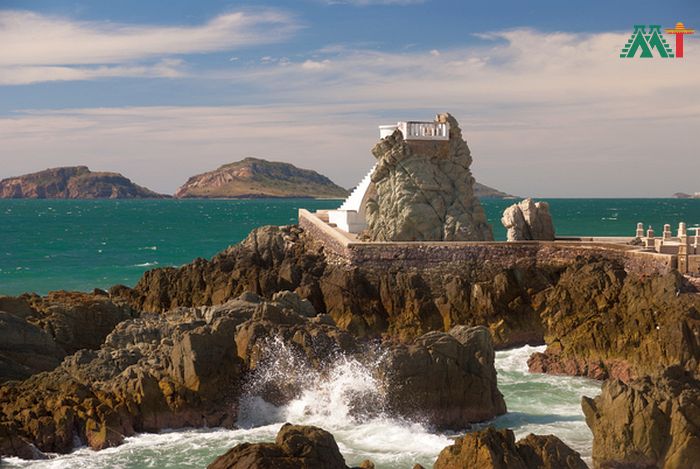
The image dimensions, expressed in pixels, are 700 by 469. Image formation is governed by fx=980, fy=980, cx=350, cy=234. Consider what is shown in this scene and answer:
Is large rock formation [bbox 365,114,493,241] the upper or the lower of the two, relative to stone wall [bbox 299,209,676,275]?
upper

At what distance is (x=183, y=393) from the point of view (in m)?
24.5

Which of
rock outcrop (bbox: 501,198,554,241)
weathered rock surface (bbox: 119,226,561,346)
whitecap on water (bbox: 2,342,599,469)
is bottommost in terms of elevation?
whitecap on water (bbox: 2,342,599,469)

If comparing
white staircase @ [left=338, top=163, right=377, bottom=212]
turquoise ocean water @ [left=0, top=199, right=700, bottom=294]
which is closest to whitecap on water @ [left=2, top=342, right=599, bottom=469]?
white staircase @ [left=338, top=163, right=377, bottom=212]

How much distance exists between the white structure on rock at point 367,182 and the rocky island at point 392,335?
13 cm

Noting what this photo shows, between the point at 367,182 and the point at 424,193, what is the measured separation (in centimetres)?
553

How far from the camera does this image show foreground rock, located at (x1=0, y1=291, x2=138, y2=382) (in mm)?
27859

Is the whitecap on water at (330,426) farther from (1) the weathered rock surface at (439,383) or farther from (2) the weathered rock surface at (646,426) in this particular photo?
(2) the weathered rock surface at (646,426)

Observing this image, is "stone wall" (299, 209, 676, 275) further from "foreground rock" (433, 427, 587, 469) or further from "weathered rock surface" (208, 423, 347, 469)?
"weathered rock surface" (208, 423, 347, 469)

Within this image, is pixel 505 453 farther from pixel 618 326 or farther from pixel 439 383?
pixel 618 326

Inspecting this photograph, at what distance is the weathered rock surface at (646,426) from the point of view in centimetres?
1938

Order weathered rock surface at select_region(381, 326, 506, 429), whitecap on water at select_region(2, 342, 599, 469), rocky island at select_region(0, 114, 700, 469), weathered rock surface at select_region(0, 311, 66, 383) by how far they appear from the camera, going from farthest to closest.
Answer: weathered rock surface at select_region(0, 311, 66, 383)
weathered rock surface at select_region(381, 326, 506, 429)
whitecap on water at select_region(2, 342, 599, 469)
rocky island at select_region(0, 114, 700, 469)

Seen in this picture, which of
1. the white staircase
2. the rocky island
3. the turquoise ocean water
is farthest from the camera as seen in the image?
the turquoise ocean water

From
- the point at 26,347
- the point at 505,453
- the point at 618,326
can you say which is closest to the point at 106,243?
the point at 26,347

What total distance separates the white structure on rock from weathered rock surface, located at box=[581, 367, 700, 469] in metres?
23.1
